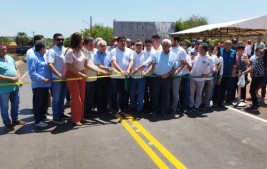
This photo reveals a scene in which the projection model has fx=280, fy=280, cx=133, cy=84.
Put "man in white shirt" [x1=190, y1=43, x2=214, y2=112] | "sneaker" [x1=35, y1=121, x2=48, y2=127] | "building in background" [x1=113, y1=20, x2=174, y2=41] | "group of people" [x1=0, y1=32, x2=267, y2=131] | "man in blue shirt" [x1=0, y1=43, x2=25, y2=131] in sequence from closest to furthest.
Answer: "man in blue shirt" [x1=0, y1=43, x2=25, y2=131] → "group of people" [x1=0, y1=32, x2=267, y2=131] → "sneaker" [x1=35, y1=121, x2=48, y2=127] → "man in white shirt" [x1=190, y1=43, x2=214, y2=112] → "building in background" [x1=113, y1=20, x2=174, y2=41]

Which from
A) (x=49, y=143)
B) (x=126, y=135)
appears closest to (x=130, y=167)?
(x=126, y=135)

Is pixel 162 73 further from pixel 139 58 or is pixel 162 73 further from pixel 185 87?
pixel 185 87

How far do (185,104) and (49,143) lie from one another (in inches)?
164

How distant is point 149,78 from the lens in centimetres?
795

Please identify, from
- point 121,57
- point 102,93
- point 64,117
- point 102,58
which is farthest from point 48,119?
point 121,57

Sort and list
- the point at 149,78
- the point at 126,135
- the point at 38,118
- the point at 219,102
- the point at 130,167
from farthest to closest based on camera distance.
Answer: the point at 219,102
the point at 149,78
the point at 38,118
the point at 126,135
the point at 130,167

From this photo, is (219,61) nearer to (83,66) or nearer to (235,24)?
(83,66)

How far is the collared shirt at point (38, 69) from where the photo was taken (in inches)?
249

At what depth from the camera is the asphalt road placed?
4.57 meters

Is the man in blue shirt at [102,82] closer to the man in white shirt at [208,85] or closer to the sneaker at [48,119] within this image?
the sneaker at [48,119]

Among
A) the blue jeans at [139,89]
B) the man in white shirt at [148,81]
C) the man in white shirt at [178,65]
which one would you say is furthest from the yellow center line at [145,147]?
the man in white shirt at [178,65]

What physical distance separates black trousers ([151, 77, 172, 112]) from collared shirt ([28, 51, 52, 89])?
2788mm

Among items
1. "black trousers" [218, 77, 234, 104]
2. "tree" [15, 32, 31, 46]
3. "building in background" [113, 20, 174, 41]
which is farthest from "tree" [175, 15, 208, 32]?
"black trousers" [218, 77, 234, 104]

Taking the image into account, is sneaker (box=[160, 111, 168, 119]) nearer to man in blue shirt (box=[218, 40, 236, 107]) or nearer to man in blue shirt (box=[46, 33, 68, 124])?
man in blue shirt (box=[218, 40, 236, 107])
